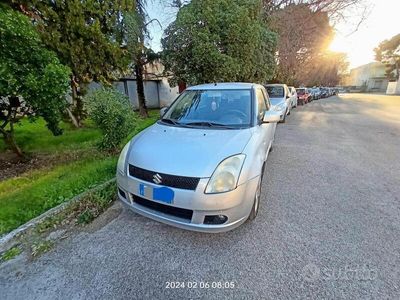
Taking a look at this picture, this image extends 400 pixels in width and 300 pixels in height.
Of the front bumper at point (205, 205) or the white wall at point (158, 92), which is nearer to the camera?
the front bumper at point (205, 205)

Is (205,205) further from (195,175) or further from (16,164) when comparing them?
(16,164)

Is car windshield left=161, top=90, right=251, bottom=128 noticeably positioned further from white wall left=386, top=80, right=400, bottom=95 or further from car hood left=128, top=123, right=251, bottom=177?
white wall left=386, top=80, right=400, bottom=95

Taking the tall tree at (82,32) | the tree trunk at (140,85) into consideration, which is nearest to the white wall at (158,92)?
the tree trunk at (140,85)

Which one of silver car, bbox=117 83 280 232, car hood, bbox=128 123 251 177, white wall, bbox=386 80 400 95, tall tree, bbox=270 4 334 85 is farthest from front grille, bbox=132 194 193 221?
white wall, bbox=386 80 400 95

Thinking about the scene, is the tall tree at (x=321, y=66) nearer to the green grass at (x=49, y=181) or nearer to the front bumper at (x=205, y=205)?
the green grass at (x=49, y=181)

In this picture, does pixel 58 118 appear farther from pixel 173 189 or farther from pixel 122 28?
pixel 122 28

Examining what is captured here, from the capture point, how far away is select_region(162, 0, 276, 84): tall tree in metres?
8.63

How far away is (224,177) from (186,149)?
0.52 meters

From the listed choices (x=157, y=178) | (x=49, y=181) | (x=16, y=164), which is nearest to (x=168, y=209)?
(x=157, y=178)

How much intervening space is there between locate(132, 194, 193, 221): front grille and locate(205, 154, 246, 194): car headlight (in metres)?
0.31

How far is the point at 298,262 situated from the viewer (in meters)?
2.18

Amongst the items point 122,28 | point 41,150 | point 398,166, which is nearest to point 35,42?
point 41,150

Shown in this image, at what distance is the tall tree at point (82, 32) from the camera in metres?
4.68

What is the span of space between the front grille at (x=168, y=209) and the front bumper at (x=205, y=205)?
19mm
